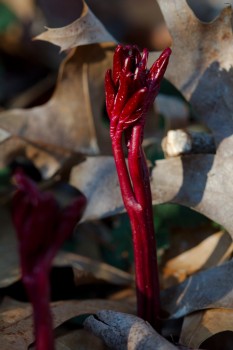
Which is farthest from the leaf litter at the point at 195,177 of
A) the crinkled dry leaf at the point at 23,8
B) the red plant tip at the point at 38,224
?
the crinkled dry leaf at the point at 23,8

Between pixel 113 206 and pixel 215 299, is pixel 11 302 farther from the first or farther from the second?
pixel 215 299

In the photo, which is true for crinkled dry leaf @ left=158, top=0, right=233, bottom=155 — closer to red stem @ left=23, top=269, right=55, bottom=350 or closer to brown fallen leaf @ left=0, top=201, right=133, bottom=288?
brown fallen leaf @ left=0, top=201, right=133, bottom=288

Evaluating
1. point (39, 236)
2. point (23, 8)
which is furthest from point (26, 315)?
point (23, 8)

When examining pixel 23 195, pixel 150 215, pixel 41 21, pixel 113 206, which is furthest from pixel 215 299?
pixel 41 21

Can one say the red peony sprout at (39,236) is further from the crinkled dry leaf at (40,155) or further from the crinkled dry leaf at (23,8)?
the crinkled dry leaf at (23,8)

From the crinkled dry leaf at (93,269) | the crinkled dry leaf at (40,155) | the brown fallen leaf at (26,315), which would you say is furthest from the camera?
the crinkled dry leaf at (40,155)
